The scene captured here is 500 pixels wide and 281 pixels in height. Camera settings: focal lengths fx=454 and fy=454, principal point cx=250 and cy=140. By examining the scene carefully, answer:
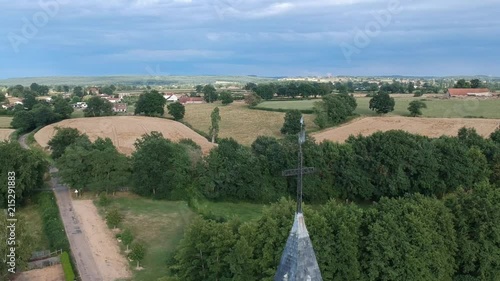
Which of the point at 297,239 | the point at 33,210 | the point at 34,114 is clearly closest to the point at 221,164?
the point at 33,210

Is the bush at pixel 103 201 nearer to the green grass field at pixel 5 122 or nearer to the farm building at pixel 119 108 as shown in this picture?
the green grass field at pixel 5 122

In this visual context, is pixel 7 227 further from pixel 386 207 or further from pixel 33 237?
pixel 386 207

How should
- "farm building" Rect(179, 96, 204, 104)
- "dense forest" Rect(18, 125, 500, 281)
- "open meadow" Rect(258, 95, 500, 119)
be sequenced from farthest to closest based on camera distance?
"farm building" Rect(179, 96, 204, 104) < "open meadow" Rect(258, 95, 500, 119) < "dense forest" Rect(18, 125, 500, 281)

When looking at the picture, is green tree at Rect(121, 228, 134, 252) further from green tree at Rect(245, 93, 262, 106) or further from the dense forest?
green tree at Rect(245, 93, 262, 106)

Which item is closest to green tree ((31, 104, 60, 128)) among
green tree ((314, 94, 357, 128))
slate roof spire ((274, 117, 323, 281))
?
green tree ((314, 94, 357, 128))

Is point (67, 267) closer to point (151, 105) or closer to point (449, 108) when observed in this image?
point (151, 105)

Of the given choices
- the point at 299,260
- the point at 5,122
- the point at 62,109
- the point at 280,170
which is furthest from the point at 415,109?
the point at 299,260

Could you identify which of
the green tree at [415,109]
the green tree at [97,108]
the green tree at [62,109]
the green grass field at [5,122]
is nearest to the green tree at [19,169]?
the green tree at [62,109]
